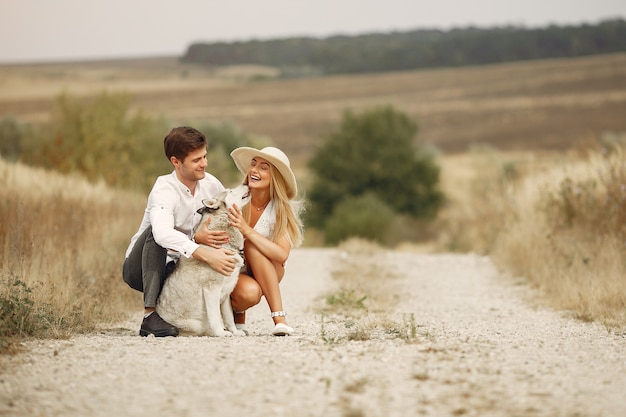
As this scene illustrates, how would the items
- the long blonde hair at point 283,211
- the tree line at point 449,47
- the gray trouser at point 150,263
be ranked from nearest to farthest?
the gray trouser at point 150,263, the long blonde hair at point 283,211, the tree line at point 449,47

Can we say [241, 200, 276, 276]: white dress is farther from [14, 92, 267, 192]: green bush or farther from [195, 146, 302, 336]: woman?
[14, 92, 267, 192]: green bush

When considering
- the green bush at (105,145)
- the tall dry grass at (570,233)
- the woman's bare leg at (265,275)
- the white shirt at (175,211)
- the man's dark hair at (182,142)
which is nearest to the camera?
the white shirt at (175,211)

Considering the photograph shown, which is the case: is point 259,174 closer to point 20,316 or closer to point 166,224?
point 166,224

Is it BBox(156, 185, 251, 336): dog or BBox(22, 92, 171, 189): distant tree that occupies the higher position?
BBox(22, 92, 171, 189): distant tree

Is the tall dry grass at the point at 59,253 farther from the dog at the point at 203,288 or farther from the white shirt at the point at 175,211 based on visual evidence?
the white shirt at the point at 175,211

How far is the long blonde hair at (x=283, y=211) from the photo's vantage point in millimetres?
7902

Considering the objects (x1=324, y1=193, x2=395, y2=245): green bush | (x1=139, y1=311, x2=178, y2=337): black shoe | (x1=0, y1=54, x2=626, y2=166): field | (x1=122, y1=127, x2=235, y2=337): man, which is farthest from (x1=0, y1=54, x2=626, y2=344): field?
(x1=324, y1=193, x2=395, y2=245): green bush

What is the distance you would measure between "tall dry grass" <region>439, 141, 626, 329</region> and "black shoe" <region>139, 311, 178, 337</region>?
4253mm

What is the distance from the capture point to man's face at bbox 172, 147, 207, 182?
756 cm

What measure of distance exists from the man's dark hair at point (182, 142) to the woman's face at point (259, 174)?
20.0 inches

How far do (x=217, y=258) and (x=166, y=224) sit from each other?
1.63 ft

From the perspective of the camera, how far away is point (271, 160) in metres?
7.84

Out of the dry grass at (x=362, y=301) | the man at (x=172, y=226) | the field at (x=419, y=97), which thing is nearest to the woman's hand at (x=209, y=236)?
the man at (x=172, y=226)

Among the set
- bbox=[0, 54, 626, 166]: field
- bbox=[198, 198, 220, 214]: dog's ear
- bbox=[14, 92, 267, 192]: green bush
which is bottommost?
bbox=[198, 198, 220, 214]: dog's ear
